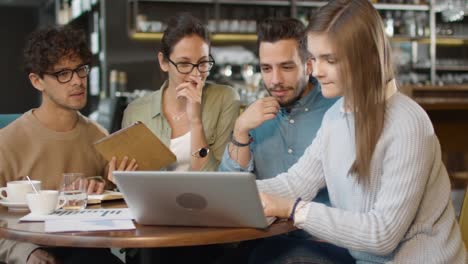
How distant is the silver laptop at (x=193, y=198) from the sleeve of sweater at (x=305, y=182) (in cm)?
37

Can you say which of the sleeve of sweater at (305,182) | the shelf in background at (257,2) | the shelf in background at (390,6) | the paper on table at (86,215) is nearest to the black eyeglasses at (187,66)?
the sleeve of sweater at (305,182)

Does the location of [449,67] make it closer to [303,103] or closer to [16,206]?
[303,103]

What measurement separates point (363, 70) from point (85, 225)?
0.76m

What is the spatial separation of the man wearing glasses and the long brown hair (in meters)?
0.84

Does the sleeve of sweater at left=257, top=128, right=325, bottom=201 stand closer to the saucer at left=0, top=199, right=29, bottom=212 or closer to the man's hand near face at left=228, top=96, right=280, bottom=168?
the man's hand near face at left=228, top=96, right=280, bottom=168

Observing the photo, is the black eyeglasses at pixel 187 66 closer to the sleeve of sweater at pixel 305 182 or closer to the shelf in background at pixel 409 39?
the sleeve of sweater at pixel 305 182

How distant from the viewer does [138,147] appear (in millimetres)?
2154

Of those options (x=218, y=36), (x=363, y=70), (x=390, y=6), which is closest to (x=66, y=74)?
(x=363, y=70)

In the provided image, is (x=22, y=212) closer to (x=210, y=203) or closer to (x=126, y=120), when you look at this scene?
(x=210, y=203)

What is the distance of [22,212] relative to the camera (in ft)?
6.24

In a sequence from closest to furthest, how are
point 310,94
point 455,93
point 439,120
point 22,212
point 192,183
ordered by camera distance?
point 192,183, point 22,212, point 310,94, point 439,120, point 455,93

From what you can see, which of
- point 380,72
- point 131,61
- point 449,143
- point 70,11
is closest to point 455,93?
point 449,143

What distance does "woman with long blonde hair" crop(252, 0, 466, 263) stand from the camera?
1611 millimetres

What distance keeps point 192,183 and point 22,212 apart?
0.64 meters
